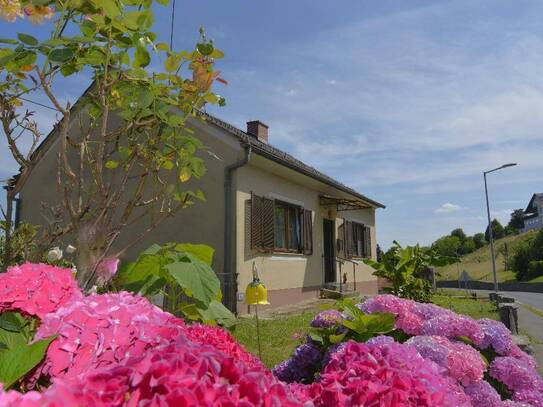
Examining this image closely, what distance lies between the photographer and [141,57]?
2.09 meters

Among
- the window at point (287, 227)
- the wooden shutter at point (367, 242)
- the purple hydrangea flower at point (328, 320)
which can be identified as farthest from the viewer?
the wooden shutter at point (367, 242)

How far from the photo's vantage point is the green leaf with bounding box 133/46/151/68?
81.3 inches

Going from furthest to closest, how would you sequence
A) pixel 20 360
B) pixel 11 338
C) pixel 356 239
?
1. pixel 356 239
2. pixel 11 338
3. pixel 20 360

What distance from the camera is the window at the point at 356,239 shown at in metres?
18.7

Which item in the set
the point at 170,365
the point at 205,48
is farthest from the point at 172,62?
the point at 170,365

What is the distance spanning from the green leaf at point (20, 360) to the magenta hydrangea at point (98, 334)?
6 centimetres

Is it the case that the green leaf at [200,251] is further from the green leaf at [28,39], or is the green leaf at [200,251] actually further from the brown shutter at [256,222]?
the brown shutter at [256,222]

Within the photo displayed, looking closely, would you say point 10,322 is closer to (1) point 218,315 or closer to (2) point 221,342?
(2) point 221,342

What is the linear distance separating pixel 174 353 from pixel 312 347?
2067 millimetres

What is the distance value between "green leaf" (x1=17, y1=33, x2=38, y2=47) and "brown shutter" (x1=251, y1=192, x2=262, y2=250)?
10333mm

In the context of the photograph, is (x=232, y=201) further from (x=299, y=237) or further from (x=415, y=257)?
(x=415, y=257)

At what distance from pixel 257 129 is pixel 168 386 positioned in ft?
55.1

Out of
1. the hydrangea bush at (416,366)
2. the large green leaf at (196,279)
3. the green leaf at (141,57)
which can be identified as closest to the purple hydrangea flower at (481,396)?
the hydrangea bush at (416,366)

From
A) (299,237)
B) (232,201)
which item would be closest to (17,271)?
(232,201)
